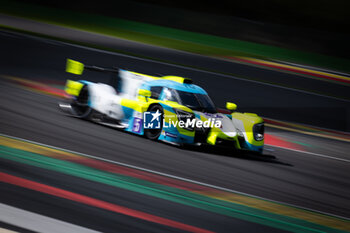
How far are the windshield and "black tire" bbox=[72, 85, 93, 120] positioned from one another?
1878 millimetres

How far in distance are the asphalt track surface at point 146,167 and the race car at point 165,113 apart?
238 millimetres

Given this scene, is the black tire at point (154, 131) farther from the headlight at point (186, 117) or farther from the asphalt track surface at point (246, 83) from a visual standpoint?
the asphalt track surface at point (246, 83)

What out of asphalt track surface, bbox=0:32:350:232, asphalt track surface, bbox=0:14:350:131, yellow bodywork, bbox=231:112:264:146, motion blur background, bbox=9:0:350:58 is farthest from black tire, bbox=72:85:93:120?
motion blur background, bbox=9:0:350:58

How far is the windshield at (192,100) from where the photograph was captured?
8844mm

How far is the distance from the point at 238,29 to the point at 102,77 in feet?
28.3

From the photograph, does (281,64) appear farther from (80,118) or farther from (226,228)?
(226,228)

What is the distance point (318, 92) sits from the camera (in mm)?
16938

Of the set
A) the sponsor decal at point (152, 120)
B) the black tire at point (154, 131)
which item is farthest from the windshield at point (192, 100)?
the sponsor decal at point (152, 120)

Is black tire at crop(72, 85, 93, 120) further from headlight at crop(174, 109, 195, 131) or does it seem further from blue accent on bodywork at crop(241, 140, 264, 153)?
blue accent on bodywork at crop(241, 140, 264, 153)

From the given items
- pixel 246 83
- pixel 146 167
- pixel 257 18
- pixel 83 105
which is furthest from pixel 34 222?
pixel 257 18

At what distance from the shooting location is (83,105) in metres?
10.1

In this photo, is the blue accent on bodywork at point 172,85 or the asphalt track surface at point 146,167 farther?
the blue accent on bodywork at point 172,85

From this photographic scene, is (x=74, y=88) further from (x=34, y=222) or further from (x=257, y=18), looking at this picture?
(x=257, y=18)

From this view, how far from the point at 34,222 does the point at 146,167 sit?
274 centimetres
